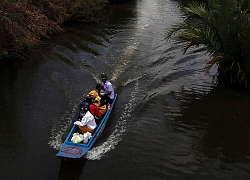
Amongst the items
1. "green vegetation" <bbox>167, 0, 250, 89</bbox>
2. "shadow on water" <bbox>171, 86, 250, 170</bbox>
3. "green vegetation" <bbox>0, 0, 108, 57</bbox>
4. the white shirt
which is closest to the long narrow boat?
the white shirt

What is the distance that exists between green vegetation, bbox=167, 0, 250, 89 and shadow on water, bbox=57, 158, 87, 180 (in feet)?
21.1

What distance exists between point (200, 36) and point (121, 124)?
4903mm

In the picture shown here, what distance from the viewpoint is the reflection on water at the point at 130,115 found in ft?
28.0

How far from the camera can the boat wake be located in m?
9.04

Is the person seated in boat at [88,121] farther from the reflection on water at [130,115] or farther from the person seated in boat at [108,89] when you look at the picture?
the person seated in boat at [108,89]

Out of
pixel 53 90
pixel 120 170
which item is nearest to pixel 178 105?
pixel 120 170

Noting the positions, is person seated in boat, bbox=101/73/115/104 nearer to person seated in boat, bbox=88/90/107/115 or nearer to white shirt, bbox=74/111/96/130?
person seated in boat, bbox=88/90/107/115

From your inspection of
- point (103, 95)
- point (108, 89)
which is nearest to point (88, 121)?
point (103, 95)

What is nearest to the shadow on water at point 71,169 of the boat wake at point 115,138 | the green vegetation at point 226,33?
the boat wake at point 115,138

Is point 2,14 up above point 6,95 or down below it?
above

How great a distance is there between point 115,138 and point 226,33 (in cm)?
643

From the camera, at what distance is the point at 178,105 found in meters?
12.1

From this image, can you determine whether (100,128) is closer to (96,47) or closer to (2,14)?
(2,14)

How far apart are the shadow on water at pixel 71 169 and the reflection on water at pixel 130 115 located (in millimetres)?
29
